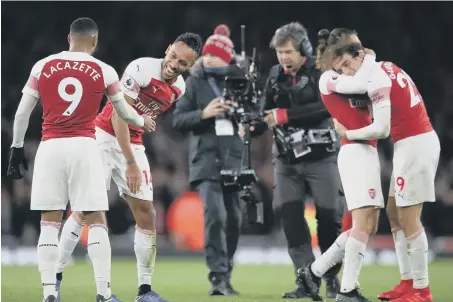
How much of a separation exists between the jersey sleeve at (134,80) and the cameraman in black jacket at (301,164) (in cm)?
149

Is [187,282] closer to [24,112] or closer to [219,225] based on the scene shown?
[219,225]

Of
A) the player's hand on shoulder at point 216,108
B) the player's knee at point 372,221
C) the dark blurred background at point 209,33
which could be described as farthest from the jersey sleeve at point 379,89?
the dark blurred background at point 209,33

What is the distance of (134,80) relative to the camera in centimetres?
723

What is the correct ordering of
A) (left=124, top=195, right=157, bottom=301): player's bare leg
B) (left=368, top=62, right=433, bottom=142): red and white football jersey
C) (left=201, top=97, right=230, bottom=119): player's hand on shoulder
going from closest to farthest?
(left=368, top=62, right=433, bottom=142): red and white football jersey
(left=124, top=195, right=157, bottom=301): player's bare leg
(left=201, top=97, right=230, bottom=119): player's hand on shoulder

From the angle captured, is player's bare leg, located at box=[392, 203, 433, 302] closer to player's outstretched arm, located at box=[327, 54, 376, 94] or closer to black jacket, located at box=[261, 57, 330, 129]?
player's outstretched arm, located at box=[327, 54, 376, 94]

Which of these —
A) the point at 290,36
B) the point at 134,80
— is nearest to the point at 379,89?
the point at 290,36

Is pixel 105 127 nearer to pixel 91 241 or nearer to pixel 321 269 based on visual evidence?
pixel 91 241

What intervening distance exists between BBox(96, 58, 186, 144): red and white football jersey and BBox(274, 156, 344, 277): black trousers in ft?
4.60

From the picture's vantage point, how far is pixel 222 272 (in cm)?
855

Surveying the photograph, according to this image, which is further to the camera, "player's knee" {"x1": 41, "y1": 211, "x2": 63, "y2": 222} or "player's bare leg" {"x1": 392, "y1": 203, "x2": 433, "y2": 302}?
"player's bare leg" {"x1": 392, "y1": 203, "x2": 433, "y2": 302}

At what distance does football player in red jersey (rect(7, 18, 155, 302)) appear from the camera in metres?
6.46

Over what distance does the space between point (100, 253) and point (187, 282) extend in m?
3.65

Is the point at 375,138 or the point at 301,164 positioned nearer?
the point at 375,138

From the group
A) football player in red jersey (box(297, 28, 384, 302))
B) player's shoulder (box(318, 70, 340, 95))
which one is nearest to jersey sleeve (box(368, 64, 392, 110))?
football player in red jersey (box(297, 28, 384, 302))
